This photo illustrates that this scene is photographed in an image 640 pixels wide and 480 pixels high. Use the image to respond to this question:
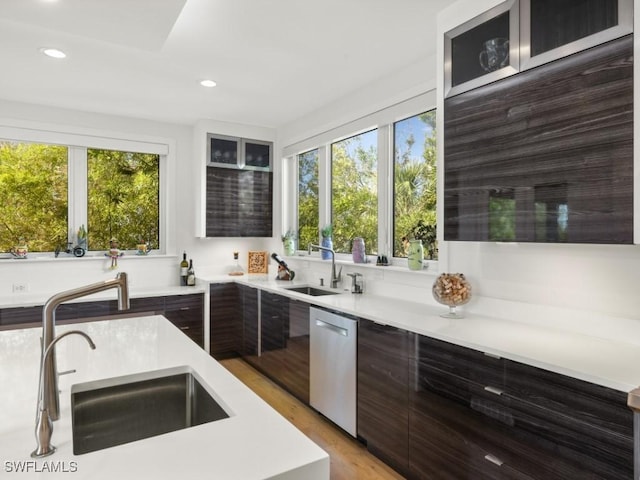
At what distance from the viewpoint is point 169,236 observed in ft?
15.1

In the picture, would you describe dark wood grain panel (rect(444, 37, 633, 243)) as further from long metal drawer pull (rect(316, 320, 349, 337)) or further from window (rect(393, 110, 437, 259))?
long metal drawer pull (rect(316, 320, 349, 337))

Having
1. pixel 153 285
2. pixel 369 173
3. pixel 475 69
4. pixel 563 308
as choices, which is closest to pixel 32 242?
pixel 153 285

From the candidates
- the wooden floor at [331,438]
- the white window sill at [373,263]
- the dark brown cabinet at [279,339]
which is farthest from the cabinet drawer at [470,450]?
the dark brown cabinet at [279,339]

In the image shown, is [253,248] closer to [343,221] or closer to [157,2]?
[343,221]

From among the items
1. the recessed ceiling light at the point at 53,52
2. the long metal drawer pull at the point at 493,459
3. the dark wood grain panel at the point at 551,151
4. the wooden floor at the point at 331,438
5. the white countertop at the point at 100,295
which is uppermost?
the recessed ceiling light at the point at 53,52

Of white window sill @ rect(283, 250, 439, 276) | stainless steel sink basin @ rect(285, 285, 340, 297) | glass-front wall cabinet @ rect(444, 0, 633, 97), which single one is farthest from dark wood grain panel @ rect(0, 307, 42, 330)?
glass-front wall cabinet @ rect(444, 0, 633, 97)

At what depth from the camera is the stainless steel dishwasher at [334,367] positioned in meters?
2.64

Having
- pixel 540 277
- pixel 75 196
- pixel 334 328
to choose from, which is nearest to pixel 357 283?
pixel 334 328

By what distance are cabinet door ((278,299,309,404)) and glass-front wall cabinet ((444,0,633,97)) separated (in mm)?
1892

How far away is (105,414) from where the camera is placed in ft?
4.45

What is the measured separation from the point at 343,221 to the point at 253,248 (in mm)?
1577

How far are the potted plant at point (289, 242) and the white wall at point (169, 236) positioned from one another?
33cm

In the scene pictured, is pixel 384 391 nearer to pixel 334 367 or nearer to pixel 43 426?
pixel 334 367

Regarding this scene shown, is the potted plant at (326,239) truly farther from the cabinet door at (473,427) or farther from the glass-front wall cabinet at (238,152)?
the cabinet door at (473,427)
